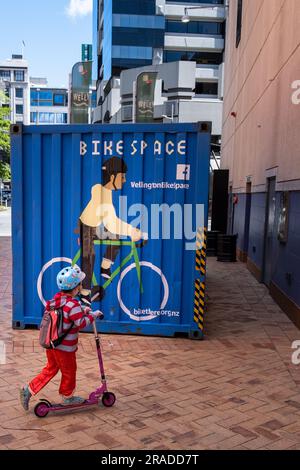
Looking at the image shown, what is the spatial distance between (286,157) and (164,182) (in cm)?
374

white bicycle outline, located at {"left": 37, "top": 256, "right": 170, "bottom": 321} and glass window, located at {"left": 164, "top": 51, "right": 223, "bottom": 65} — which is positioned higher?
glass window, located at {"left": 164, "top": 51, "right": 223, "bottom": 65}

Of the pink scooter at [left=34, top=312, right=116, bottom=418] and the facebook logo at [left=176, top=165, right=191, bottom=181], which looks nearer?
the pink scooter at [left=34, top=312, right=116, bottom=418]

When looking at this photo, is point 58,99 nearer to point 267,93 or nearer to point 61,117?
point 61,117

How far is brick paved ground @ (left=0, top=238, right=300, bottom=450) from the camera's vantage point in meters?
4.39

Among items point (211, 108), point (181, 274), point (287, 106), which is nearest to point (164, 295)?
point (181, 274)

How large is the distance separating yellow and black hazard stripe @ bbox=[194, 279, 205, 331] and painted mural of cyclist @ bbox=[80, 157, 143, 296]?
115 centimetres

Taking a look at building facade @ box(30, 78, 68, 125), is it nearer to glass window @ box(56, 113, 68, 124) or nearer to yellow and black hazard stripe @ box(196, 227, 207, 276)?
glass window @ box(56, 113, 68, 124)

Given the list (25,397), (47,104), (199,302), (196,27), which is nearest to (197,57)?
(196,27)

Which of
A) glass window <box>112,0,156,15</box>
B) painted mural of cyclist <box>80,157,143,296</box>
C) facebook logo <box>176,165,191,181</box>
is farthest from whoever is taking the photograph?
glass window <box>112,0,156,15</box>

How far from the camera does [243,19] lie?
60.8 feet
